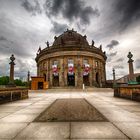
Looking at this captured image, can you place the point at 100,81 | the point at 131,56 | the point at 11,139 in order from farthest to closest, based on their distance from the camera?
the point at 100,81 → the point at 131,56 → the point at 11,139

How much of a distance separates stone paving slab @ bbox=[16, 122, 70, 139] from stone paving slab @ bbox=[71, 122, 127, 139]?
231 mm

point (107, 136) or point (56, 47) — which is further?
point (56, 47)

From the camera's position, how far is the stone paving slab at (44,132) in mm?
2761

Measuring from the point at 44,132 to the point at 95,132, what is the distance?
125cm

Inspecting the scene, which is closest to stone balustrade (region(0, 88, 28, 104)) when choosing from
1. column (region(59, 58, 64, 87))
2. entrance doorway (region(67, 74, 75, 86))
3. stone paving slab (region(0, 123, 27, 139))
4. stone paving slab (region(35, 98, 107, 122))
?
stone paving slab (region(35, 98, 107, 122))

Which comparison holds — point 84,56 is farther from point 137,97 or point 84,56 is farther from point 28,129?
point 28,129

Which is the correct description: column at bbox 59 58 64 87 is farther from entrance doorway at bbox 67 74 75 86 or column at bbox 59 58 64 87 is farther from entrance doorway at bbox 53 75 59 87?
entrance doorway at bbox 67 74 75 86

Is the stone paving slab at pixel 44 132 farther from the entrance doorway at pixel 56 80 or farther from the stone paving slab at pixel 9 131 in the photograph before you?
the entrance doorway at pixel 56 80

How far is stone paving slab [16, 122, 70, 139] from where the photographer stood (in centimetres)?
276

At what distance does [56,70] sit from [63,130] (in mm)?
35559

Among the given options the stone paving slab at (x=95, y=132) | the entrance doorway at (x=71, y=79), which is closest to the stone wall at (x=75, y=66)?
the entrance doorway at (x=71, y=79)

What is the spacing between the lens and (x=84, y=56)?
39.2 meters

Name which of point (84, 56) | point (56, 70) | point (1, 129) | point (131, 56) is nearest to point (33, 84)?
point (56, 70)

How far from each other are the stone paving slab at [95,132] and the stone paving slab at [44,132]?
9.1 inches
